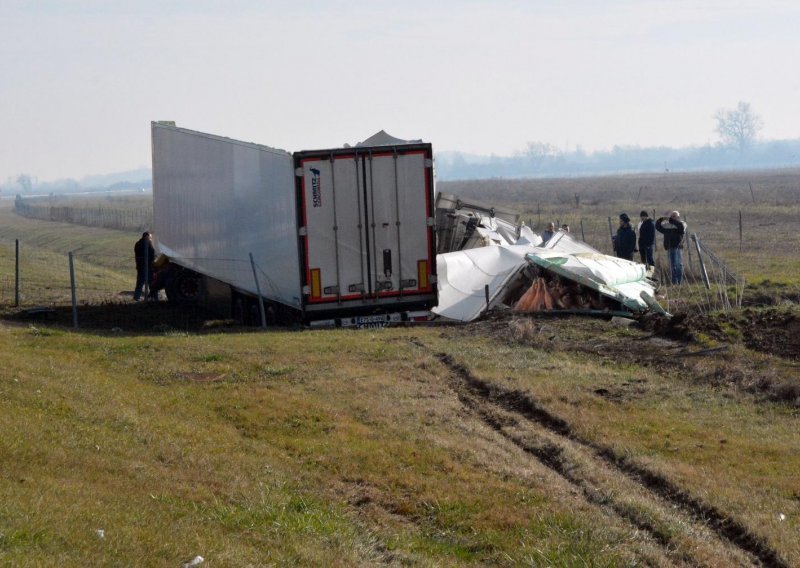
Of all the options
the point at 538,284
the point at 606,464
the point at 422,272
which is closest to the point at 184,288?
the point at 422,272

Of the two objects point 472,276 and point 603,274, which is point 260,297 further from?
point 603,274

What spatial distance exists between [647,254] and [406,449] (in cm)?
1617

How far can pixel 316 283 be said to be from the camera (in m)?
18.0

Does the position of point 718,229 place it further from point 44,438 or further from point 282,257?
point 44,438

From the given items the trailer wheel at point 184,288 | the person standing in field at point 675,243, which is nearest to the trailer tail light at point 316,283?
the trailer wheel at point 184,288

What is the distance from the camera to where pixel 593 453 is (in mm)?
10281

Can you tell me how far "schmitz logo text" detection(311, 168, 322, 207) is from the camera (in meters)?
17.6

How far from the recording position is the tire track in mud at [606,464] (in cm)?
798

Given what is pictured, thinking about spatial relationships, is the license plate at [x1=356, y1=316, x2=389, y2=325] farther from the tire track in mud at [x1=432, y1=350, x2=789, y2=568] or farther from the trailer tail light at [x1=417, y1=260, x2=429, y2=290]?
the tire track in mud at [x1=432, y1=350, x2=789, y2=568]

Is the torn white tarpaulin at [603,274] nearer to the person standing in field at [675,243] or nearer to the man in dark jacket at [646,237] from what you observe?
the person standing in field at [675,243]

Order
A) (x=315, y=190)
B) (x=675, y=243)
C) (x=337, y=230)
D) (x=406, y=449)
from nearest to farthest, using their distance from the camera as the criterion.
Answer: (x=406, y=449) < (x=315, y=190) < (x=337, y=230) < (x=675, y=243)

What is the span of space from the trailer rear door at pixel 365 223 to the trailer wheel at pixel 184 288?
699cm

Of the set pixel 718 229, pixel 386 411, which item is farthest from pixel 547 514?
pixel 718 229

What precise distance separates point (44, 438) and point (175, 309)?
14622mm
